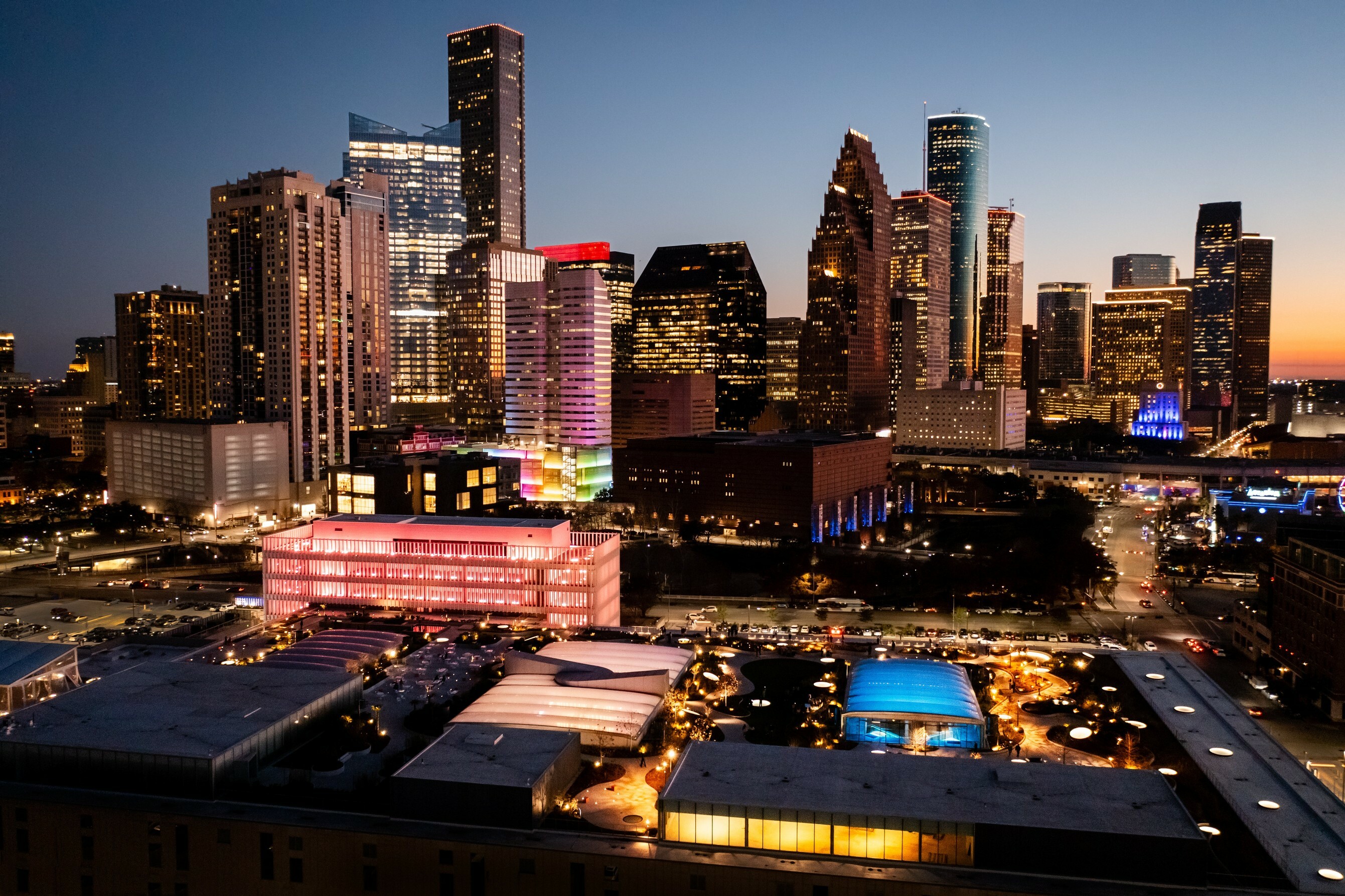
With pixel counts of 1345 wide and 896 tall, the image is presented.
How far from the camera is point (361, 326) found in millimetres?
124812

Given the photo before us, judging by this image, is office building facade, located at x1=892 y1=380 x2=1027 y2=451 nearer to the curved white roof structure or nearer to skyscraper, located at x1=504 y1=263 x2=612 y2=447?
skyscraper, located at x1=504 y1=263 x2=612 y2=447

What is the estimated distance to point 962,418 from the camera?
16962cm

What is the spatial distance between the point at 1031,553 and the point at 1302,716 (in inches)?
1319

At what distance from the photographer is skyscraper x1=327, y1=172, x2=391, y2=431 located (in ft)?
402

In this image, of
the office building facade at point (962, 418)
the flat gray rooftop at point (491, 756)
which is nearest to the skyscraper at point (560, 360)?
the office building facade at point (962, 418)

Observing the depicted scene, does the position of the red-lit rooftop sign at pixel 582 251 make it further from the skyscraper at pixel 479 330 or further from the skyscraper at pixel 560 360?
the skyscraper at pixel 560 360

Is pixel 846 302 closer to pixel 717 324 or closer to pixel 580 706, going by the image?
pixel 717 324

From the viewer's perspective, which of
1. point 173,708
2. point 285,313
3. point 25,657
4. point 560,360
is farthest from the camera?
point 560,360

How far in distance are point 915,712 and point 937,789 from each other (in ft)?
33.1

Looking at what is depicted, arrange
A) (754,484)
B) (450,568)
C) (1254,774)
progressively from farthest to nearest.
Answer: (754,484) < (450,568) < (1254,774)

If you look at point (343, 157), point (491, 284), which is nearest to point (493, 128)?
point (343, 157)

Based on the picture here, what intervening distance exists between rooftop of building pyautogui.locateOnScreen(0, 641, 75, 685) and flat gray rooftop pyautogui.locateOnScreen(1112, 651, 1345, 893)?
4477cm

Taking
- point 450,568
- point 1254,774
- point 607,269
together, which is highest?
point 607,269

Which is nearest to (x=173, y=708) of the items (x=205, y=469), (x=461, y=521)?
(x=461, y=521)
